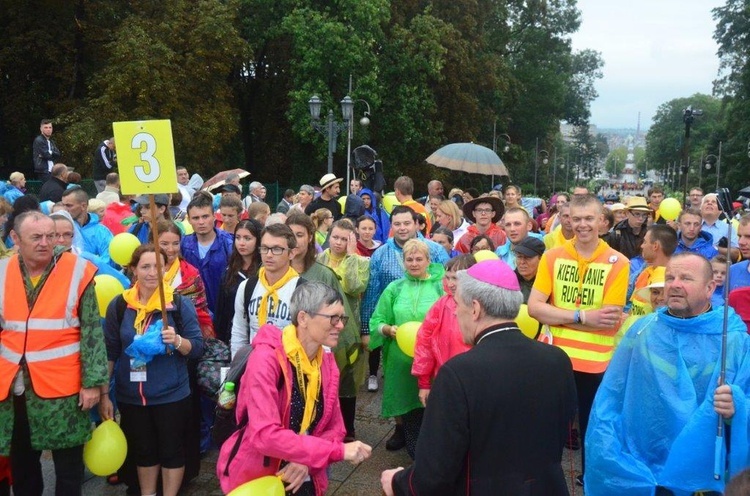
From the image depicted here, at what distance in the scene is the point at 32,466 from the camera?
161 inches

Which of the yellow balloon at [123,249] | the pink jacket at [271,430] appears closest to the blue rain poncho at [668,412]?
the pink jacket at [271,430]

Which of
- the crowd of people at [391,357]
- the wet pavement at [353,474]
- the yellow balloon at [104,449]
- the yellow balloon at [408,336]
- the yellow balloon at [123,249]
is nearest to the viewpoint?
the crowd of people at [391,357]

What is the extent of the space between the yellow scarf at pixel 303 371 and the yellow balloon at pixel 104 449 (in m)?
1.59

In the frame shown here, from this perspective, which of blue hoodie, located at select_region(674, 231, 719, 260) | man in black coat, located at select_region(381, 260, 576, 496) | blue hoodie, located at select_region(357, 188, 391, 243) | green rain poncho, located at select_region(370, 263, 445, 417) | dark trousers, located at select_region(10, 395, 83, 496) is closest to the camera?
man in black coat, located at select_region(381, 260, 576, 496)

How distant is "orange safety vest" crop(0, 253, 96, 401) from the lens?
3.82m

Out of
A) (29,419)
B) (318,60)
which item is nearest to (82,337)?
(29,419)

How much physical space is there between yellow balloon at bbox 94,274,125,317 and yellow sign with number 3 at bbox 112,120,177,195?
3.67 feet

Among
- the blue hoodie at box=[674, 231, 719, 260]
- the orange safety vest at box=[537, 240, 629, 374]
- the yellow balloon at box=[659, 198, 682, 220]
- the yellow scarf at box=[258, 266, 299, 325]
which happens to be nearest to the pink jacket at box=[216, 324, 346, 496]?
the yellow scarf at box=[258, 266, 299, 325]

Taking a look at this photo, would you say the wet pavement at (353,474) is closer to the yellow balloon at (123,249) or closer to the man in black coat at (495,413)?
the yellow balloon at (123,249)

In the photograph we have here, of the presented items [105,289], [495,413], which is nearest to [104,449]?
[105,289]

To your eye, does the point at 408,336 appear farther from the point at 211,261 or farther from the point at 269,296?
the point at 211,261

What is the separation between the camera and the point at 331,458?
3.04 meters

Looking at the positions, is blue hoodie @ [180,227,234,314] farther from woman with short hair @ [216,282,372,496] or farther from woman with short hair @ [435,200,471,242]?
woman with short hair @ [435,200,471,242]

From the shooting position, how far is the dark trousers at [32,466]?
13.0ft
